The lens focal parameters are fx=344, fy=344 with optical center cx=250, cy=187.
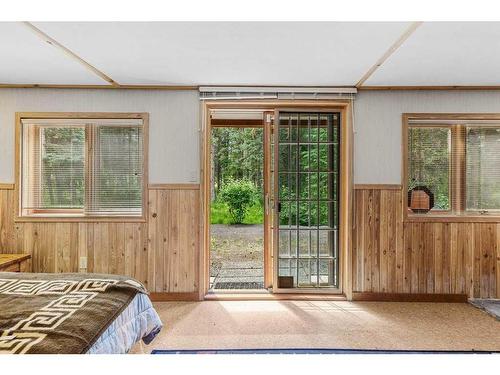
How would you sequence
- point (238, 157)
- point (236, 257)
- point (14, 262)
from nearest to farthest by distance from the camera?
point (14, 262)
point (236, 257)
point (238, 157)

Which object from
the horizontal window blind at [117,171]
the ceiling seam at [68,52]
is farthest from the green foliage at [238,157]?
the ceiling seam at [68,52]

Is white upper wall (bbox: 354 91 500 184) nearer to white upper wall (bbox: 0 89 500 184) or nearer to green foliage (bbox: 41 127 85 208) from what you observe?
white upper wall (bbox: 0 89 500 184)

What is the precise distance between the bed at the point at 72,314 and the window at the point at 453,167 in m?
2.91

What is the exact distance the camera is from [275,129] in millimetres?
3701

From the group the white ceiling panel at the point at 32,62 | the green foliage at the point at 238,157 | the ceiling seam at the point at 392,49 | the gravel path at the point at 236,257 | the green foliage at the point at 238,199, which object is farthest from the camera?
the green foliage at the point at 238,157

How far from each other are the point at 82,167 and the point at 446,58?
3.55 m

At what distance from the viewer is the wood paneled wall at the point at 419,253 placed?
3.59 metres

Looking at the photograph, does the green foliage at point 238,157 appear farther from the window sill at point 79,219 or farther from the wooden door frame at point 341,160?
the window sill at point 79,219

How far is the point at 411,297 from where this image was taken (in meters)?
3.58

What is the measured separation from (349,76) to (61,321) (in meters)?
2.98

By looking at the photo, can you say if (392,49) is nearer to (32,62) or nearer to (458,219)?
(458,219)

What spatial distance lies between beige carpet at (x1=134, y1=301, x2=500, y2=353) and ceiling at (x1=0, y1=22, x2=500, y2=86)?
216 cm

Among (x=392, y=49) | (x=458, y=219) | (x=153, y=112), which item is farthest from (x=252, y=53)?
(x=458, y=219)
